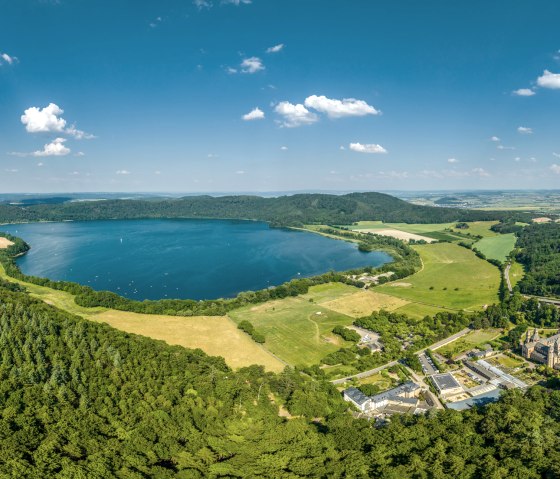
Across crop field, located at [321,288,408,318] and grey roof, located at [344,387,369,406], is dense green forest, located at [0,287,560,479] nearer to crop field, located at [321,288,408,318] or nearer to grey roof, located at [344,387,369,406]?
grey roof, located at [344,387,369,406]

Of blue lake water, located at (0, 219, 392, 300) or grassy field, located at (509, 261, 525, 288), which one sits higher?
blue lake water, located at (0, 219, 392, 300)

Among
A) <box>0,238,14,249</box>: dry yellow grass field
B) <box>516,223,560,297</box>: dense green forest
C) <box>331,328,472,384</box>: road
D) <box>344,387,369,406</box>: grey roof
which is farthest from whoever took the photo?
<box>0,238,14,249</box>: dry yellow grass field

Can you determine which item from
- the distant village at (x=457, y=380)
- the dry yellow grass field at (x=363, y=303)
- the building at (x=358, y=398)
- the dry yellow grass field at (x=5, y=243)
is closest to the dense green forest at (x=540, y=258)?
the distant village at (x=457, y=380)

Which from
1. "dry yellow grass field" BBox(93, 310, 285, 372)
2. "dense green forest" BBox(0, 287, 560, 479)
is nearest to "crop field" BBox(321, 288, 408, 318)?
"dry yellow grass field" BBox(93, 310, 285, 372)

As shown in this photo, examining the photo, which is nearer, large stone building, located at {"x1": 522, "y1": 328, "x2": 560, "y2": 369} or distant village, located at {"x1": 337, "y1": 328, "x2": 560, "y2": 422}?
distant village, located at {"x1": 337, "y1": 328, "x2": 560, "y2": 422}

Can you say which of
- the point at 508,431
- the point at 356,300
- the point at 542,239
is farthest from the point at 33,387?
the point at 542,239

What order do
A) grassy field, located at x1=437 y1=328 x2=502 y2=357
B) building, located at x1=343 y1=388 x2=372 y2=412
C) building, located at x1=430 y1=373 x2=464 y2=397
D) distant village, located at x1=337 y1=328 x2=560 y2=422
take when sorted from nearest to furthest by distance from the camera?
building, located at x1=343 y1=388 x2=372 y2=412, distant village, located at x1=337 y1=328 x2=560 y2=422, building, located at x1=430 y1=373 x2=464 y2=397, grassy field, located at x1=437 y1=328 x2=502 y2=357

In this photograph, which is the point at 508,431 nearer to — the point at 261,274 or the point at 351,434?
the point at 351,434

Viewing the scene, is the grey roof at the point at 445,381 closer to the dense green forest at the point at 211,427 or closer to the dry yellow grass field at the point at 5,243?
the dense green forest at the point at 211,427
